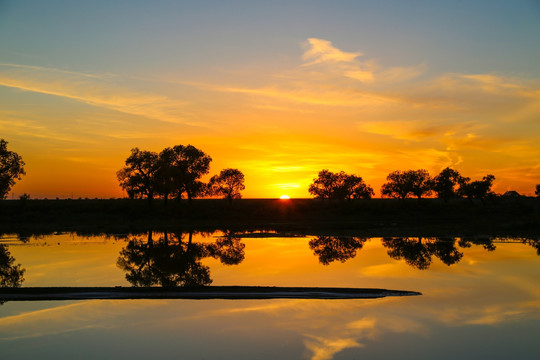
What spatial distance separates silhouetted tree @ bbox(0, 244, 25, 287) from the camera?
78.6 ft

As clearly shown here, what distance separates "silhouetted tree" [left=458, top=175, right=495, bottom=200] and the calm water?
311 ft

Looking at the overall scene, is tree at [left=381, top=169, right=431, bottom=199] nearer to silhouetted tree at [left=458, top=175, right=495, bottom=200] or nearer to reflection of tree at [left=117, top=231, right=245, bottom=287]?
silhouetted tree at [left=458, top=175, right=495, bottom=200]

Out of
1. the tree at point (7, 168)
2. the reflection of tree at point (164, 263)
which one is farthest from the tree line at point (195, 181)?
the reflection of tree at point (164, 263)

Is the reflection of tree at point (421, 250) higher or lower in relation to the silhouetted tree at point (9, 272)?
higher

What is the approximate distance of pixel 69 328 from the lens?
16.0m

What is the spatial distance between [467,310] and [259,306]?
367 inches

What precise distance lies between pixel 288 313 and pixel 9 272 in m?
20.5

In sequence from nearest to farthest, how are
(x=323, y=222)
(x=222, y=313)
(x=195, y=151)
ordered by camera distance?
1. (x=222, y=313)
2. (x=323, y=222)
3. (x=195, y=151)

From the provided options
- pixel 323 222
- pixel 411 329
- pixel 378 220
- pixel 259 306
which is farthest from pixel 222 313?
pixel 378 220

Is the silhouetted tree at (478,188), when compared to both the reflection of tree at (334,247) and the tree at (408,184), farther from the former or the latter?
the reflection of tree at (334,247)

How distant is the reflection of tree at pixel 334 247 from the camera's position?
33500mm

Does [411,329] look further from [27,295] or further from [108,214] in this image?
[108,214]

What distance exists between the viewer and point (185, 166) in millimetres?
91250

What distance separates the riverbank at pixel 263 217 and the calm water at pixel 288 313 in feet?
104
